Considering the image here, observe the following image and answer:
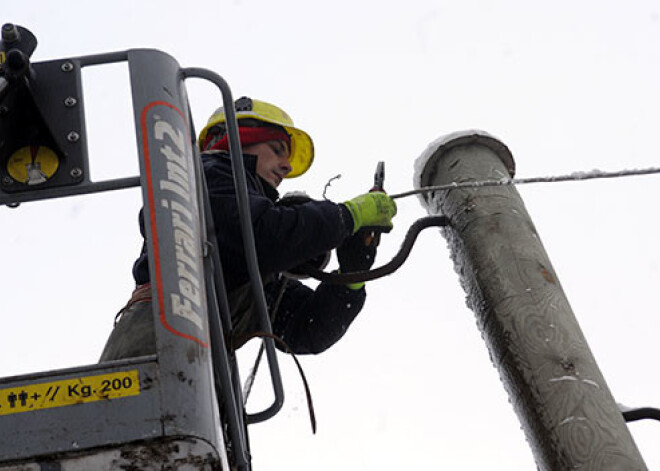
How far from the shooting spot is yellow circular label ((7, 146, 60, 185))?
2.60m

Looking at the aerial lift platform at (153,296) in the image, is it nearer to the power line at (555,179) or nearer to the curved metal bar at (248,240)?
the curved metal bar at (248,240)

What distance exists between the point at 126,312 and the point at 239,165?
22.9 inches

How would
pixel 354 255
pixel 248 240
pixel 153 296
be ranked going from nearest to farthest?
pixel 153 296
pixel 248 240
pixel 354 255

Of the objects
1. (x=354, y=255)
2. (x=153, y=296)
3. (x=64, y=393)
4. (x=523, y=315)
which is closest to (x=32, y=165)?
(x=153, y=296)

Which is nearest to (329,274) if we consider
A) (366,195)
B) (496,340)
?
(366,195)

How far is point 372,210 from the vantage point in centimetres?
396

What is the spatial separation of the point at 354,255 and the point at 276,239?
89 centimetres

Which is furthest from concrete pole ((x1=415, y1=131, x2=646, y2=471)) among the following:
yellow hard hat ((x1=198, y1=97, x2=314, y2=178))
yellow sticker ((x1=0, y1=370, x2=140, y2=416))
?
yellow sticker ((x1=0, y1=370, x2=140, y2=416))

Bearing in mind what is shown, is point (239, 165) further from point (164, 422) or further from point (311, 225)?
point (164, 422)

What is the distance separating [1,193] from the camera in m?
2.60

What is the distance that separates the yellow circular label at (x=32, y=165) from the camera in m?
2.60

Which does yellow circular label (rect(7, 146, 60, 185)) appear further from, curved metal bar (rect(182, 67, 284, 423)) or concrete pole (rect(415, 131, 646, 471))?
concrete pole (rect(415, 131, 646, 471))

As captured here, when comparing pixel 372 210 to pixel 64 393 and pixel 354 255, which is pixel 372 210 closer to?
pixel 354 255

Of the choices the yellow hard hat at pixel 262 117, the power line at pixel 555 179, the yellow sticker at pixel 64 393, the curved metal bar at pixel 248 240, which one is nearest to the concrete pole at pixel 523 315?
the power line at pixel 555 179
